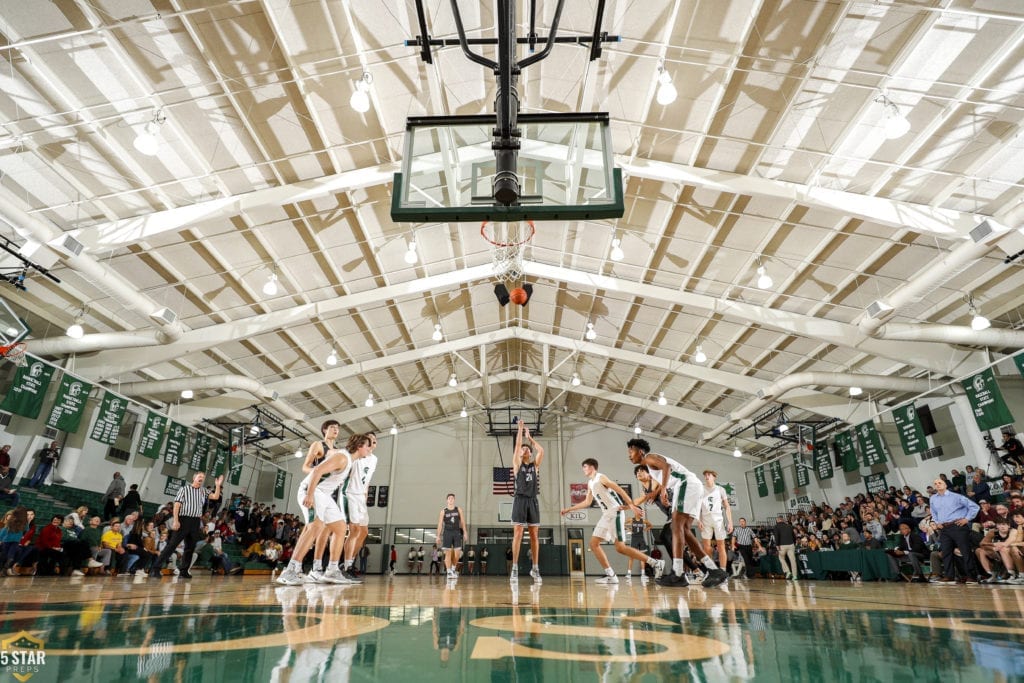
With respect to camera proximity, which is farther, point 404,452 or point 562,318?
point 404,452

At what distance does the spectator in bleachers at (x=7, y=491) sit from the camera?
11719 millimetres

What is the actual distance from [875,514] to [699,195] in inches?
411

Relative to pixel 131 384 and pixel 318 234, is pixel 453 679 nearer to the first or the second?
pixel 318 234

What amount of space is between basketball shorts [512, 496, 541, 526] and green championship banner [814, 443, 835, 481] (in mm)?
16171

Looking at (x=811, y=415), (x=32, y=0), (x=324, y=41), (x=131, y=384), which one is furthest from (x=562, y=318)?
(x=32, y=0)

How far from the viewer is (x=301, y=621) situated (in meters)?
2.34

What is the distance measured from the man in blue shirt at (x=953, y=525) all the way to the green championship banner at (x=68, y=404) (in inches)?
759

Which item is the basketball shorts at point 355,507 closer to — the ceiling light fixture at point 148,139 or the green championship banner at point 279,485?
the ceiling light fixture at point 148,139

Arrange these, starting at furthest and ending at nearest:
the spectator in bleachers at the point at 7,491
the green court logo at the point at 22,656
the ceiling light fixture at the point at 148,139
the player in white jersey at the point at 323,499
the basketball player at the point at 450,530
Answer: the spectator in bleachers at the point at 7,491, the basketball player at the point at 450,530, the ceiling light fixture at the point at 148,139, the player in white jersey at the point at 323,499, the green court logo at the point at 22,656

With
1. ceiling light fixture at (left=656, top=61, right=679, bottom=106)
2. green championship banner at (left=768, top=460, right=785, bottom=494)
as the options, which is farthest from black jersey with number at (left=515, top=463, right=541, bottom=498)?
green championship banner at (left=768, top=460, right=785, bottom=494)

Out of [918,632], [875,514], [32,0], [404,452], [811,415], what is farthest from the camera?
[404,452]

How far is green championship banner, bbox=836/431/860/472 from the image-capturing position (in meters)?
18.2

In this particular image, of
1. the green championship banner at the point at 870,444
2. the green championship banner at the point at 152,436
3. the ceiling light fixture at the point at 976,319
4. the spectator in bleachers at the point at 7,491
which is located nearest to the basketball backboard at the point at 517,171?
the ceiling light fixture at the point at 976,319

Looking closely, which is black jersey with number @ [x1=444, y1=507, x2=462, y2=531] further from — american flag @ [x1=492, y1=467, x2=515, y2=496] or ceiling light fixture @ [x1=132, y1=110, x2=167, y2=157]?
american flag @ [x1=492, y1=467, x2=515, y2=496]
